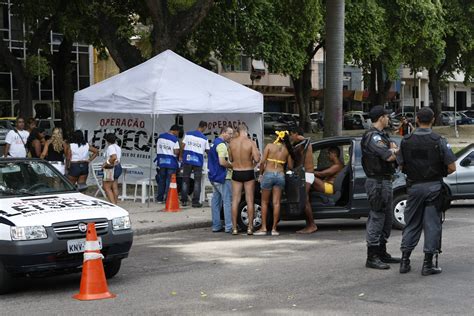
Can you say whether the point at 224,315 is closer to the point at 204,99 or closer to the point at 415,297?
the point at 415,297

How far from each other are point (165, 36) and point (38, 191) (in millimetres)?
11068

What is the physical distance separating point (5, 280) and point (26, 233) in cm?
62

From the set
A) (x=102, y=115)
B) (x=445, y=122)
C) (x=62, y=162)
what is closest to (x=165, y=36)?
(x=102, y=115)

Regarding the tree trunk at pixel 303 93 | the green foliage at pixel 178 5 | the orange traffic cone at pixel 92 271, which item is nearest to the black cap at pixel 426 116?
the orange traffic cone at pixel 92 271

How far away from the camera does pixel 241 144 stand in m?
11.9

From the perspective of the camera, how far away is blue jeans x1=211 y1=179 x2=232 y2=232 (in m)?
12.5

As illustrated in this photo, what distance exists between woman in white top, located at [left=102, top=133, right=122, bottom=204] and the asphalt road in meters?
3.54

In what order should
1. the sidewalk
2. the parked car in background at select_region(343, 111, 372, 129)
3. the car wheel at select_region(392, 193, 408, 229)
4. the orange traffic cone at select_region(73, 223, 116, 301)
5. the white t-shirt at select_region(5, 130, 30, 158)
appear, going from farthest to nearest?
the parked car in background at select_region(343, 111, 372, 129)
the white t-shirt at select_region(5, 130, 30, 158)
the sidewalk
the car wheel at select_region(392, 193, 408, 229)
the orange traffic cone at select_region(73, 223, 116, 301)

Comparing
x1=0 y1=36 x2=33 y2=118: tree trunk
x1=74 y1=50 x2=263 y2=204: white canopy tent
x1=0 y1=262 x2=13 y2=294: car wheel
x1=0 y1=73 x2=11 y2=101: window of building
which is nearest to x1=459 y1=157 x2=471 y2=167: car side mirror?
x1=74 y1=50 x2=263 y2=204: white canopy tent

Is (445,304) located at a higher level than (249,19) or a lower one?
lower

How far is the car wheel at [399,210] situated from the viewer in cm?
1220

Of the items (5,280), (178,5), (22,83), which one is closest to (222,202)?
(5,280)

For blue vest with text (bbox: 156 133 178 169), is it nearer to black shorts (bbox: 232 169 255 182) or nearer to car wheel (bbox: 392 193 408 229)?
black shorts (bbox: 232 169 255 182)

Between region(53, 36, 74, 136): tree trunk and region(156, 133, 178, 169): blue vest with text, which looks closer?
region(156, 133, 178, 169): blue vest with text
